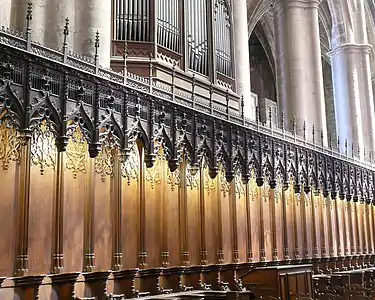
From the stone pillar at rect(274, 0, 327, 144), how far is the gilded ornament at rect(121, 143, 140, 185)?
29.1 feet

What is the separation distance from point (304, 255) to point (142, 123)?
7.15m

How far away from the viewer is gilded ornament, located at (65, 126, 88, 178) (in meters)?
7.92

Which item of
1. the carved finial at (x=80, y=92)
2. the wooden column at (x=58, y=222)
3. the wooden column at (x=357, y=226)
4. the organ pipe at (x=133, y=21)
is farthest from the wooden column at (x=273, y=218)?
the wooden column at (x=58, y=222)

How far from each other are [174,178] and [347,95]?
14.2 metres

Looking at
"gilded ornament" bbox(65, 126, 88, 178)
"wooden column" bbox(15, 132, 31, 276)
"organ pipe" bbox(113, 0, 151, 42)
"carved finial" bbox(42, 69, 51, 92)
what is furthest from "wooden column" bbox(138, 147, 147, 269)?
"organ pipe" bbox(113, 0, 151, 42)

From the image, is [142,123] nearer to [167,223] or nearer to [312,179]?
[167,223]

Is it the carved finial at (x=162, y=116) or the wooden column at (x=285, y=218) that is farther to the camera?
the wooden column at (x=285, y=218)

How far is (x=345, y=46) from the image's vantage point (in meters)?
22.7

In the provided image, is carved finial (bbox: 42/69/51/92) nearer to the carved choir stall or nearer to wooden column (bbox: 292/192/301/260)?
the carved choir stall

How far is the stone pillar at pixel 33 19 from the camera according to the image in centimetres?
905

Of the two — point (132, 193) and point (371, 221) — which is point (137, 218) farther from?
point (371, 221)

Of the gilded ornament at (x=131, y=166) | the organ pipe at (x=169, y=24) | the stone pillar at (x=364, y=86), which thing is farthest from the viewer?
the stone pillar at (x=364, y=86)

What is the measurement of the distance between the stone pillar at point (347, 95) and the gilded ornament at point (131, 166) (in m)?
13.9

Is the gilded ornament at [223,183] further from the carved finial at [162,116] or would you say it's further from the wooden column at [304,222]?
the wooden column at [304,222]
